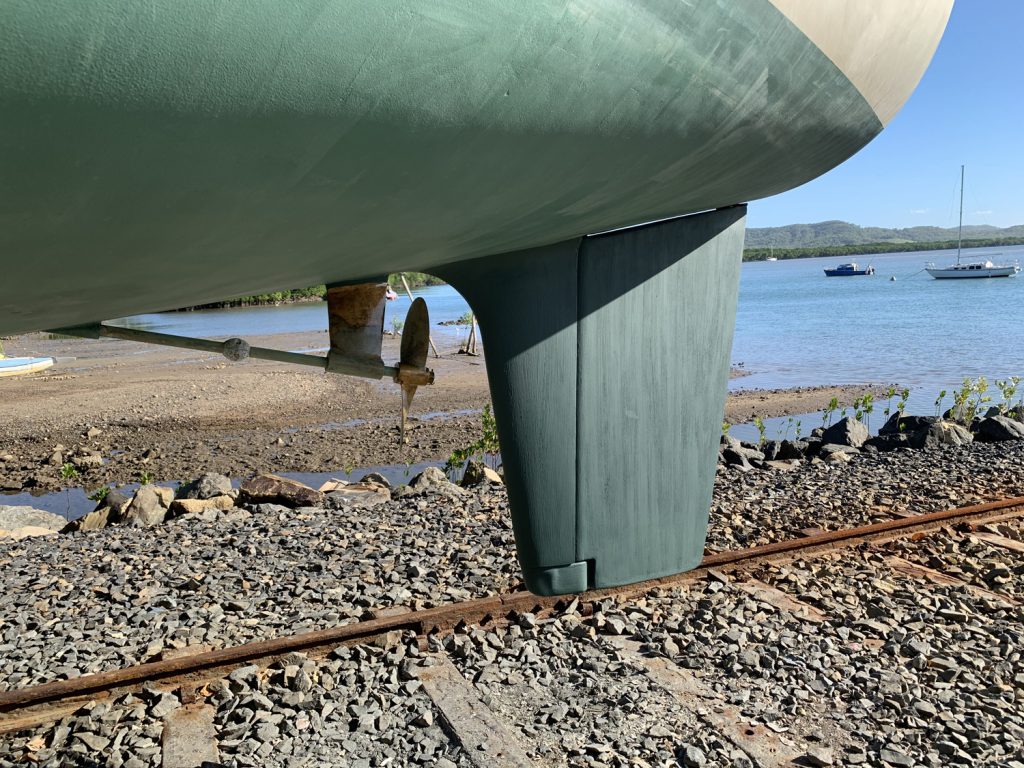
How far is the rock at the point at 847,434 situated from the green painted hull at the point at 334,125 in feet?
32.1

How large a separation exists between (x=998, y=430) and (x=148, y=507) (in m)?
9.90

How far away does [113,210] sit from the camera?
1.37 metres

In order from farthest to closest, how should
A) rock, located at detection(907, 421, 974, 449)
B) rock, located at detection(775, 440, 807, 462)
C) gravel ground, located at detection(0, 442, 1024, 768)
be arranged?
rock, located at detection(775, 440, 807, 462) → rock, located at detection(907, 421, 974, 449) → gravel ground, located at detection(0, 442, 1024, 768)

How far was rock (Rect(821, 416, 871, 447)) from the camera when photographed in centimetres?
1141

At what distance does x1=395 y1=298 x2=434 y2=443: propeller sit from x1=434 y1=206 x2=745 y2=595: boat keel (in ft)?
1.26

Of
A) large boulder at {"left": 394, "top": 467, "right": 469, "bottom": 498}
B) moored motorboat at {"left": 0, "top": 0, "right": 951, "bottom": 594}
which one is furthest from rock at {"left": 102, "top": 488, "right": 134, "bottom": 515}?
moored motorboat at {"left": 0, "top": 0, "right": 951, "bottom": 594}

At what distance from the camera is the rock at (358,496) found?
25.9 ft

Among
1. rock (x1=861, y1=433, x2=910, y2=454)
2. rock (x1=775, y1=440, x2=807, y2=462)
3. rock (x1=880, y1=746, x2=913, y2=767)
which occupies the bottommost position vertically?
rock (x1=775, y1=440, x2=807, y2=462)

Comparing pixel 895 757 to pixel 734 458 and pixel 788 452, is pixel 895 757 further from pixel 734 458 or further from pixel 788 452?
pixel 788 452

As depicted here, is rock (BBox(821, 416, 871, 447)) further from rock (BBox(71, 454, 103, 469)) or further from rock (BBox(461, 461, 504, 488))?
rock (BBox(71, 454, 103, 469))

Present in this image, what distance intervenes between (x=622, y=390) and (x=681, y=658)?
2.25 meters

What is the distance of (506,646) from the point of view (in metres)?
4.80

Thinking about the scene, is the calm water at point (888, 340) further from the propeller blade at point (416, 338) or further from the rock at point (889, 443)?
the propeller blade at point (416, 338)

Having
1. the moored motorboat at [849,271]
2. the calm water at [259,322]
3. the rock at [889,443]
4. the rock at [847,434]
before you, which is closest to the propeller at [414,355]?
the rock at [889,443]
